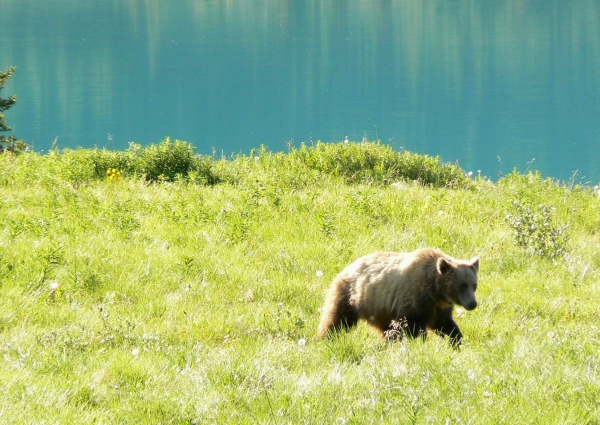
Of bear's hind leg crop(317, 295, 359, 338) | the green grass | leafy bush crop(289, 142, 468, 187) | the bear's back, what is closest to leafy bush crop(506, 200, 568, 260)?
the green grass

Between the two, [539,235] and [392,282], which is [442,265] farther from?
[539,235]

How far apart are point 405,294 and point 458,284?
0.37 m

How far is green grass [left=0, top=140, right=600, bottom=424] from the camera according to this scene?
4074 millimetres

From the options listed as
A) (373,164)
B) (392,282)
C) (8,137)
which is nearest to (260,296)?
(392,282)

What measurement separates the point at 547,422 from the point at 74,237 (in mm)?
5531

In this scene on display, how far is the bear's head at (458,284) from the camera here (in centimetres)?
532

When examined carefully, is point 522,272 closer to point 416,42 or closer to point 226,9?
point 416,42

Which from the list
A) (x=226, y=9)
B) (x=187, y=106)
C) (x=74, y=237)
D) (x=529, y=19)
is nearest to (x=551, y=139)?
(x=187, y=106)

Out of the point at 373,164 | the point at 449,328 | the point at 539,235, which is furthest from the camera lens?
the point at 373,164

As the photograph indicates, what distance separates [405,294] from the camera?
5434mm

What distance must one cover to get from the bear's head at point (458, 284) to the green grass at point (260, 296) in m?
0.33

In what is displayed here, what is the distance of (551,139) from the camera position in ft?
119

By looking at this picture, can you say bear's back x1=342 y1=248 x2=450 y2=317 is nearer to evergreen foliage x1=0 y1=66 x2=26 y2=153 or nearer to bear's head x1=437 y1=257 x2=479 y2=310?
bear's head x1=437 y1=257 x2=479 y2=310

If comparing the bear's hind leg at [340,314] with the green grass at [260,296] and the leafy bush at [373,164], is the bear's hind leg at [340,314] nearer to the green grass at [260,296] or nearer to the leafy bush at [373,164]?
the green grass at [260,296]
